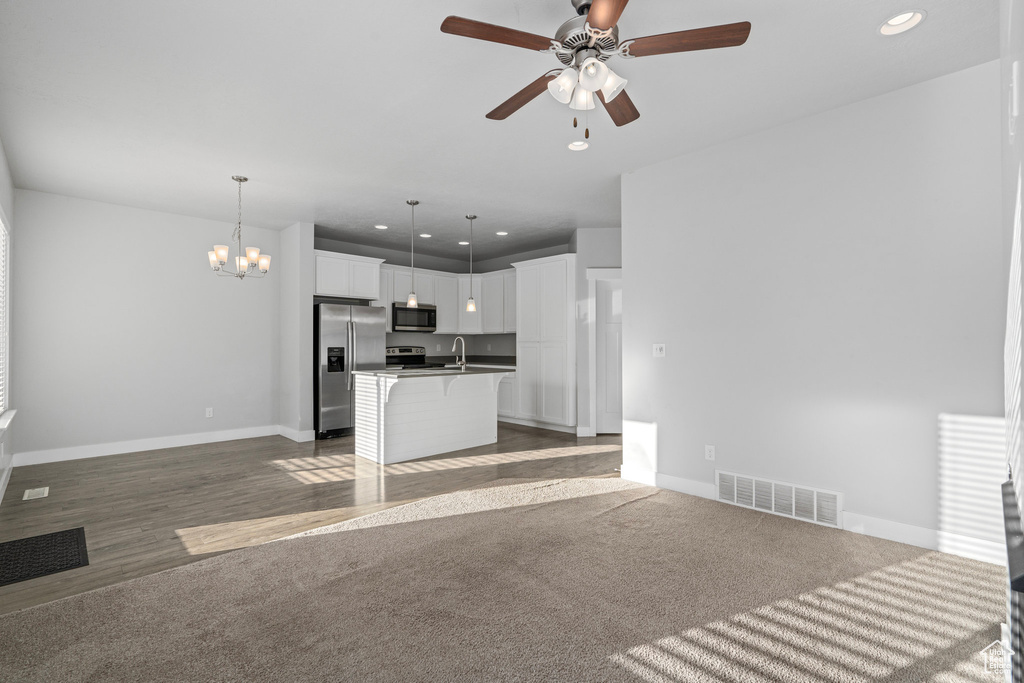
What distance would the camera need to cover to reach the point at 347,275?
680 centimetres

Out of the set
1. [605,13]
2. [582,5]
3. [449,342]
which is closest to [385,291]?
[449,342]

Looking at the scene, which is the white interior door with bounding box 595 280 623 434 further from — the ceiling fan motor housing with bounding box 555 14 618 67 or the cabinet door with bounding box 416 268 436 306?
the ceiling fan motor housing with bounding box 555 14 618 67

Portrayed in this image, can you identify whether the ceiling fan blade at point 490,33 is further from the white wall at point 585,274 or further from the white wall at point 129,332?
the white wall at point 129,332

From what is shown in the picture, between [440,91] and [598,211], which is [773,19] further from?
[598,211]

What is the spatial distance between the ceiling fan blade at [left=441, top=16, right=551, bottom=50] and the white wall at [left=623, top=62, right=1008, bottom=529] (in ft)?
6.22

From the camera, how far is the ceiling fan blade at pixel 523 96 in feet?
7.21

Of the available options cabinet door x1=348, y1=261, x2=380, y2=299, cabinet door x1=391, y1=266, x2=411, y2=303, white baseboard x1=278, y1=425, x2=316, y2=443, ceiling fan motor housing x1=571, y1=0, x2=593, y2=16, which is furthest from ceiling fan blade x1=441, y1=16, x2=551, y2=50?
cabinet door x1=391, y1=266, x2=411, y2=303

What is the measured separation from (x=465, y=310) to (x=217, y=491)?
4.98 metres

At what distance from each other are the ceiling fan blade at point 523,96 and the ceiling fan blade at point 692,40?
37 centimetres

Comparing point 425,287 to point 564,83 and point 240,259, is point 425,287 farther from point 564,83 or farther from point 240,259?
point 564,83

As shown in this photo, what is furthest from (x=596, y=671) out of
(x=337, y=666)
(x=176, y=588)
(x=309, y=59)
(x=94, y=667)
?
(x=309, y=59)

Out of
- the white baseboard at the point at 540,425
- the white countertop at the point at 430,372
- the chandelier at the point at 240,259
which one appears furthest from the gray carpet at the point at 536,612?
the white baseboard at the point at 540,425

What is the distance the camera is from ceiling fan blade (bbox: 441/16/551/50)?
1.87 metres

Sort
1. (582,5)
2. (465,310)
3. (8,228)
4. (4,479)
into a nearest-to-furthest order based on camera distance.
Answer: (582,5)
(4,479)
(8,228)
(465,310)
